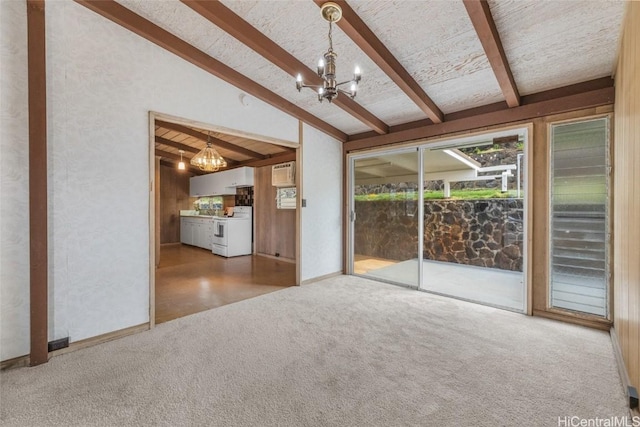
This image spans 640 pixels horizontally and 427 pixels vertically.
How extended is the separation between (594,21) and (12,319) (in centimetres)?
507

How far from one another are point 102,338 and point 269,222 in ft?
14.7

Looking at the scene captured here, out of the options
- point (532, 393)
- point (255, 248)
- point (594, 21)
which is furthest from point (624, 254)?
point (255, 248)

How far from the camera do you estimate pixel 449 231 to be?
609cm

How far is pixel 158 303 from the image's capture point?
346 cm

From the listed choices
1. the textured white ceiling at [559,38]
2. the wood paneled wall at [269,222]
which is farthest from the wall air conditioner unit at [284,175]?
the textured white ceiling at [559,38]

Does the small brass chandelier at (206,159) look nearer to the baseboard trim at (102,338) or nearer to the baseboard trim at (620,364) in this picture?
the baseboard trim at (102,338)

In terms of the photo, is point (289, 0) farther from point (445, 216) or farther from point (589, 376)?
point (445, 216)

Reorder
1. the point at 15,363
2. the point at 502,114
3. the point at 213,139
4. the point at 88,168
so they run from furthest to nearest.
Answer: the point at 213,139, the point at 502,114, the point at 88,168, the point at 15,363

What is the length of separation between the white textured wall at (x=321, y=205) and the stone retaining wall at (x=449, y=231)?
43 cm

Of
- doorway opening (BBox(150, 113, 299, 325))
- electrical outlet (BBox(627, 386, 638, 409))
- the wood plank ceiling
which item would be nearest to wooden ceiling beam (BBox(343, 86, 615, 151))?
the wood plank ceiling

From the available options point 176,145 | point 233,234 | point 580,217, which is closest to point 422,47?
point 580,217

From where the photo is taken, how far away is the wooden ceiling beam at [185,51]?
242cm

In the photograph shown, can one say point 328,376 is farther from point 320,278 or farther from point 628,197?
point 320,278

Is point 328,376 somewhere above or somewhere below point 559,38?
below
